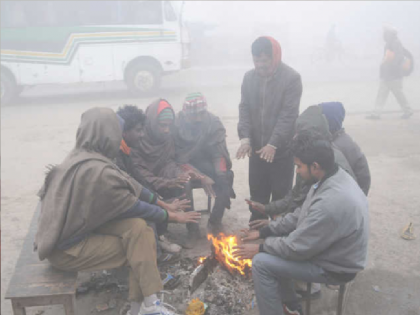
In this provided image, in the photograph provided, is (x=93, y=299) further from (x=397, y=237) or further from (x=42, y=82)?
(x=42, y=82)

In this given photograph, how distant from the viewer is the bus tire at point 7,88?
1163cm

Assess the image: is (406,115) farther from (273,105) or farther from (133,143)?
(133,143)

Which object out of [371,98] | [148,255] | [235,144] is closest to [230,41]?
[371,98]

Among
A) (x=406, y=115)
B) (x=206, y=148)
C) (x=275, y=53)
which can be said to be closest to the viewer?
(x=275, y=53)

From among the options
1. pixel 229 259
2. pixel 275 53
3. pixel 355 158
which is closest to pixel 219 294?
pixel 229 259

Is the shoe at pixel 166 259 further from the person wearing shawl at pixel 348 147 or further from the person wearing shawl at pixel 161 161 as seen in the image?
the person wearing shawl at pixel 348 147

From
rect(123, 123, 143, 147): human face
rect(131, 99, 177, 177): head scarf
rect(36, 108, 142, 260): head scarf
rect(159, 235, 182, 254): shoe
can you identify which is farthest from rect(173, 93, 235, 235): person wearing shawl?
rect(36, 108, 142, 260): head scarf

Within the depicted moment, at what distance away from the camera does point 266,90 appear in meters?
3.82

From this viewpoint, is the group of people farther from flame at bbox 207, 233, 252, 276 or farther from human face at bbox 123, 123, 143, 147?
flame at bbox 207, 233, 252, 276

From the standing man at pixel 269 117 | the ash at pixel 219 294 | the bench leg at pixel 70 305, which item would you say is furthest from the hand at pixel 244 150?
the bench leg at pixel 70 305

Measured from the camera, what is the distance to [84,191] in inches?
102

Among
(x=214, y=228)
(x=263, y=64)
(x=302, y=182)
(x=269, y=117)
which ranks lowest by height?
Result: (x=214, y=228)

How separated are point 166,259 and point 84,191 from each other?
143 cm

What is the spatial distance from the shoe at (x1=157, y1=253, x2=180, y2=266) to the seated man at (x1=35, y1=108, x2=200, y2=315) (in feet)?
2.49
